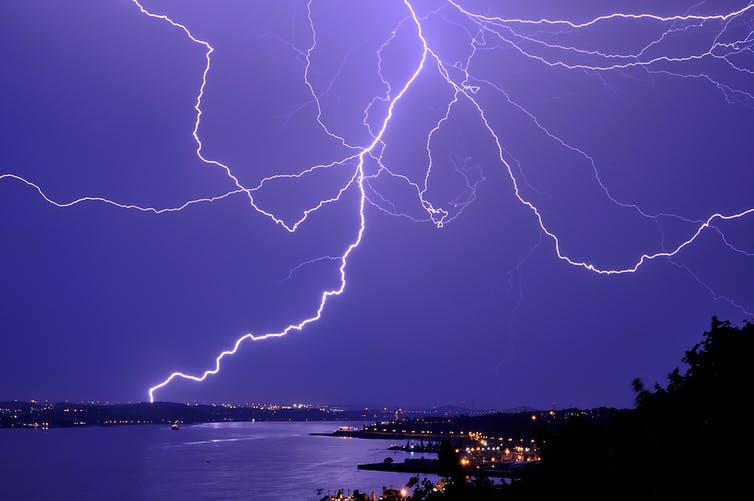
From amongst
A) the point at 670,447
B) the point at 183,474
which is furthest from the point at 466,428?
the point at 670,447

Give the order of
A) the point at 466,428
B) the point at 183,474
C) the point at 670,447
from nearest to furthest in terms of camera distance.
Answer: the point at 670,447 → the point at 183,474 → the point at 466,428

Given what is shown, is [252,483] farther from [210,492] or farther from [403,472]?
[403,472]

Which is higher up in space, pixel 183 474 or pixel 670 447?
pixel 670 447

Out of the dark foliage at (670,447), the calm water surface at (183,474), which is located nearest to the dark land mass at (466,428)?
the calm water surface at (183,474)

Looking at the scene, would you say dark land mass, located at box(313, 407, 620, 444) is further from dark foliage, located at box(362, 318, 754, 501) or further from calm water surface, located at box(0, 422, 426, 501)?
dark foliage, located at box(362, 318, 754, 501)

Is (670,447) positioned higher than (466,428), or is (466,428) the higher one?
(670,447)

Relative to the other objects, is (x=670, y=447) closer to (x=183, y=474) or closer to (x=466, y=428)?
(x=183, y=474)

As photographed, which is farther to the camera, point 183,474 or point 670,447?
point 183,474

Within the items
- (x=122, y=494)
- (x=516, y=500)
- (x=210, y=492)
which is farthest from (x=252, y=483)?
(x=516, y=500)

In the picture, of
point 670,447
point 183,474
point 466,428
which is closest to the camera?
point 670,447

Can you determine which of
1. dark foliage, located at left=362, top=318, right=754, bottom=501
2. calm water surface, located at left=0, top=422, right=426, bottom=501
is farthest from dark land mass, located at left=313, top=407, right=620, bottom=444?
dark foliage, located at left=362, top=318, right=754, bottom=501

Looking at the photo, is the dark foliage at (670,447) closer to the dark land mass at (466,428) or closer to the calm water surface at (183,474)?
the calm water surface at (183,474)

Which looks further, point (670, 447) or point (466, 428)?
point (466, 428)
